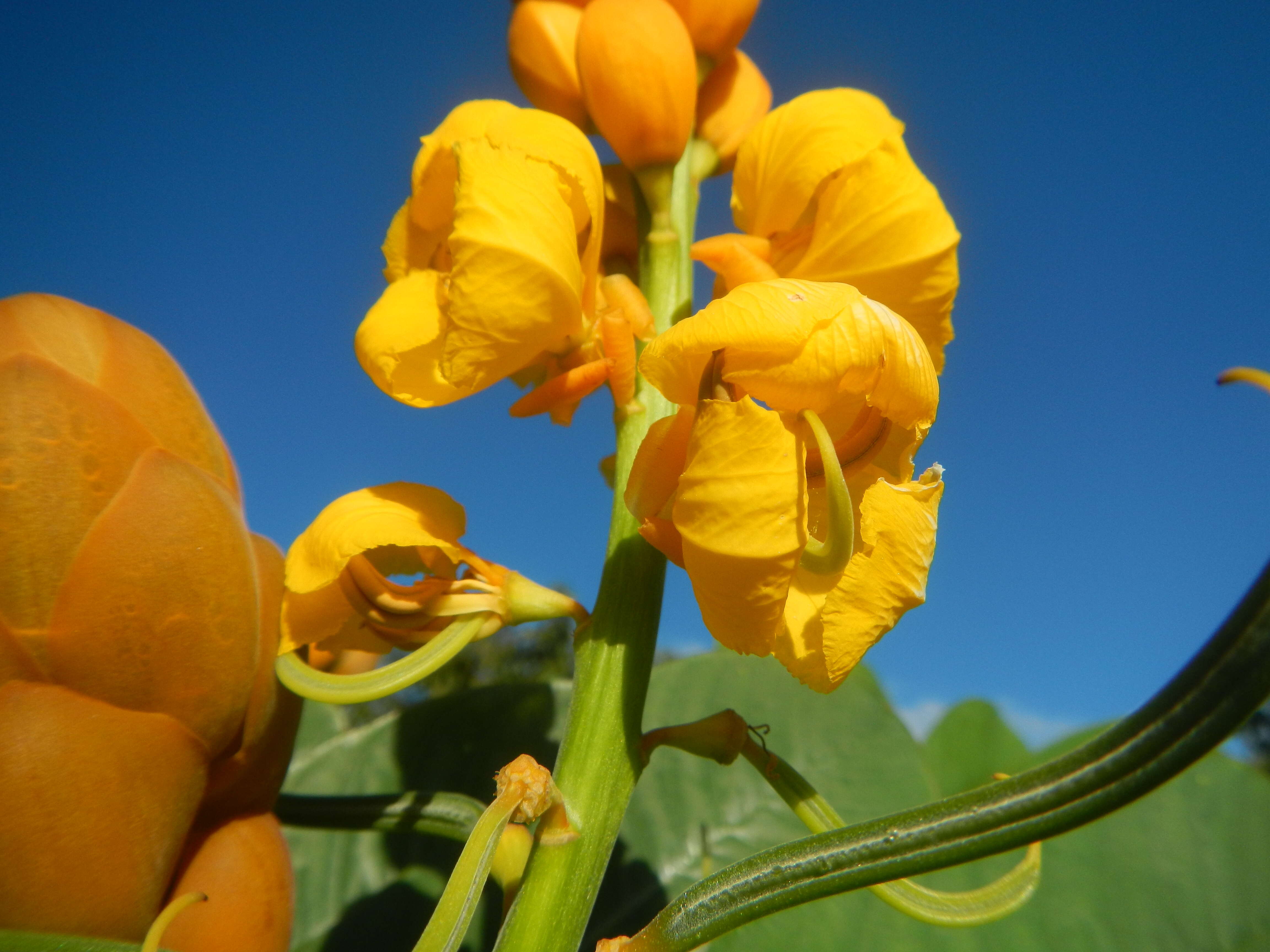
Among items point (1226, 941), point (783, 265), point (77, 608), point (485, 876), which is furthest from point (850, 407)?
point (1226, 941)

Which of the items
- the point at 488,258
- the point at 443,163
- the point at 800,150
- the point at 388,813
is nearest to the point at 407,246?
the point at 443,163

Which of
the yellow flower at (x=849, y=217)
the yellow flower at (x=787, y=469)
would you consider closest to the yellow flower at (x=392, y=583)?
the yellow flower at (x=787, y=469)

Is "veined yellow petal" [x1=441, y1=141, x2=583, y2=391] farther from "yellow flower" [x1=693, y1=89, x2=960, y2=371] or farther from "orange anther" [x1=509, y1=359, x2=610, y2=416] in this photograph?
"yellow flower" [x1=693, y1=89, x2=960, y2=371]

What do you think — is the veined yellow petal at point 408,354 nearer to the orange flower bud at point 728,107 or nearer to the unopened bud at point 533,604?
the unopened bud at point 533,604

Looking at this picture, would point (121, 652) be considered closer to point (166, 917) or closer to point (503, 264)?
point (166, 917)

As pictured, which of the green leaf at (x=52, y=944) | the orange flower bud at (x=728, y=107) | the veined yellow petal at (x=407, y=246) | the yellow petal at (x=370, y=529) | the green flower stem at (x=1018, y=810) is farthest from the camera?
the orange flower bud at (x=728, y=107)

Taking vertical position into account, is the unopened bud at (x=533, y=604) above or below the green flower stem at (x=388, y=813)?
above
